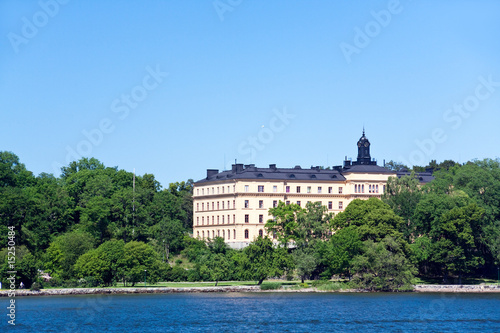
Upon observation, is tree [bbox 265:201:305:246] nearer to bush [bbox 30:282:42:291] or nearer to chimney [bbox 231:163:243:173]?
chimney [bbox 231:163:243:173]

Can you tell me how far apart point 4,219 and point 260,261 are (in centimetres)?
2691

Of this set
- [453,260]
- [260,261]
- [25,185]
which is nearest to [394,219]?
[453,260]

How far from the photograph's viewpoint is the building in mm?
123438

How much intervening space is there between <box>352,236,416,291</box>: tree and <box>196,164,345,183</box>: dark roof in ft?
106

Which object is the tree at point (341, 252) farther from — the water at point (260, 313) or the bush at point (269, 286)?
the bush at point (269, 286)

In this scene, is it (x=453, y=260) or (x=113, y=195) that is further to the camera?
(x=113, y=195)

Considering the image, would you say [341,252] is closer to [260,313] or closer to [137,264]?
[137,264]

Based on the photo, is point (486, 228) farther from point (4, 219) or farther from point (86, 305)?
point (4, 219)

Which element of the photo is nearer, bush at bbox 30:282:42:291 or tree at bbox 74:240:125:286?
bush at bbox 30:282:42:291

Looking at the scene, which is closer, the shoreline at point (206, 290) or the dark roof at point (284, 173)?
the shoreline at point (206, 290)

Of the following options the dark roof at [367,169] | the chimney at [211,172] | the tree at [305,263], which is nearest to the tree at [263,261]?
the tree at [305,263]

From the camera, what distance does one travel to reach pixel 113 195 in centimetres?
11906

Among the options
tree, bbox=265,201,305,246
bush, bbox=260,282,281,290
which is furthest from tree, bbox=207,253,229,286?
tree, bbox=265,201,305,246

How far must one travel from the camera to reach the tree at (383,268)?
3639 inches
